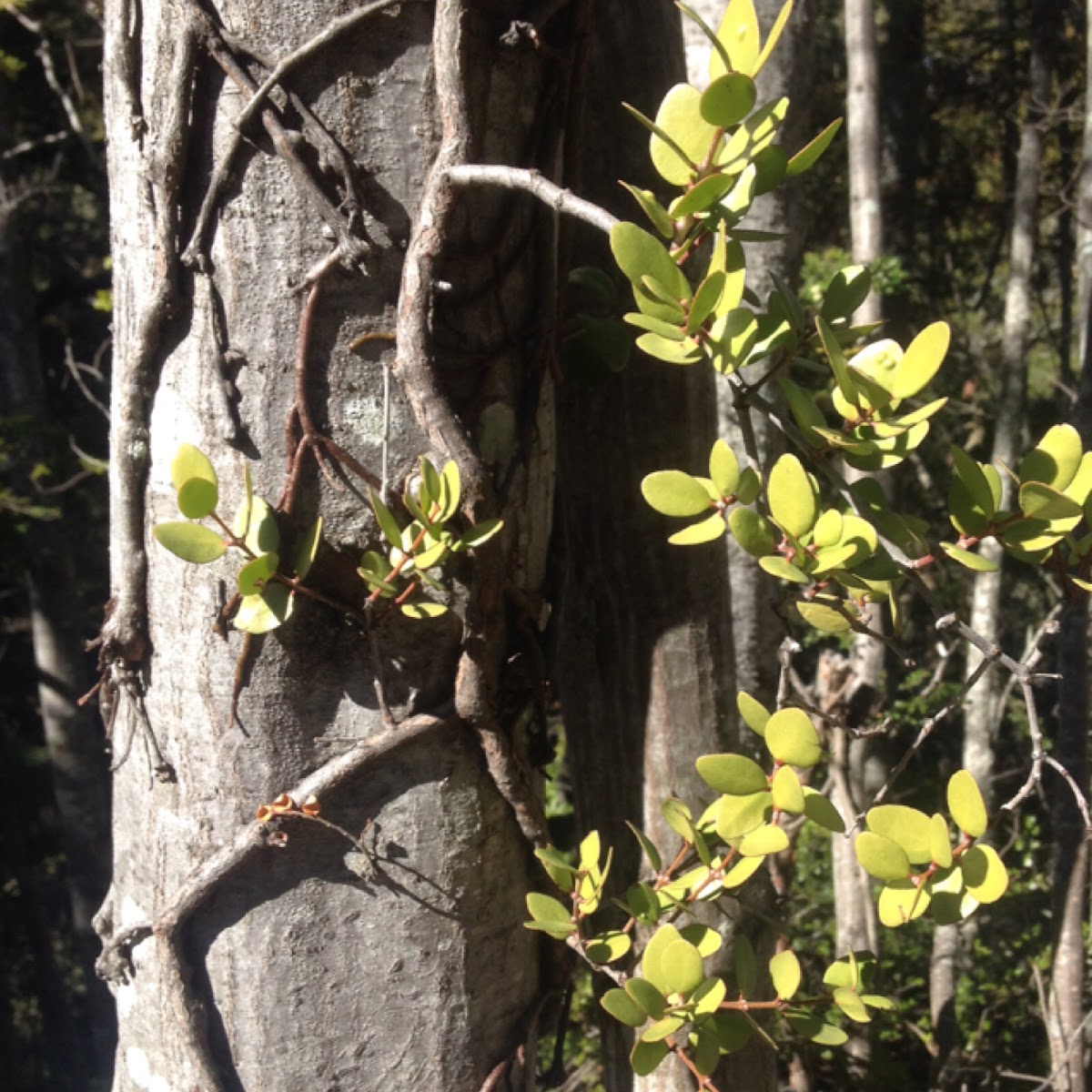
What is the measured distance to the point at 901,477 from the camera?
4699 mm

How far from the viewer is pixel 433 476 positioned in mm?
796

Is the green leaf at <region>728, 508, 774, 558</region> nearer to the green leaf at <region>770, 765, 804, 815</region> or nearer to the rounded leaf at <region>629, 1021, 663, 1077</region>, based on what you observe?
the green leaf at <region>770, 765, 804, 815</region>

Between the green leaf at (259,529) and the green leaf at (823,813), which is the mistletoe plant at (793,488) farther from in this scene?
the green leaf at (259,529)

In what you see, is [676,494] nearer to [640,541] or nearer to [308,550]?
[308,550]

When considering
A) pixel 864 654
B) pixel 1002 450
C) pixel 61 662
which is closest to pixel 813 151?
pixel 864 654

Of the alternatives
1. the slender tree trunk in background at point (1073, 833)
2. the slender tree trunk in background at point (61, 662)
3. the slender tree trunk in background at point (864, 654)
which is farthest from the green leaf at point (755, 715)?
the slender tree trunk in background at point (61, 662)

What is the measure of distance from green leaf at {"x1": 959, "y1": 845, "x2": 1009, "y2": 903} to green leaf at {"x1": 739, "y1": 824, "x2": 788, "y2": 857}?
0.13 m

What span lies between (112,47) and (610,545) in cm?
67

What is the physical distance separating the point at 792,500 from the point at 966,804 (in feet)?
0.71

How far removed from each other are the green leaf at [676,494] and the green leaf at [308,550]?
27 centimetres

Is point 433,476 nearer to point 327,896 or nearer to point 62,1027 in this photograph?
point 327,896

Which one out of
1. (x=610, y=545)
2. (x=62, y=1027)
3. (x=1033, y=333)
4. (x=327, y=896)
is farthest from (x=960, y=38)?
(x=62, y=1027)

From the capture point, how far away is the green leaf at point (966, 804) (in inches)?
25.1

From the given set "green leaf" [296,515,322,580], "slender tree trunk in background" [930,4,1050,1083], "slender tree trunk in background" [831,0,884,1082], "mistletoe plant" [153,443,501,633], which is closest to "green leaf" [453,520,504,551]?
"mistletoe plant" [153,443,501,633]
